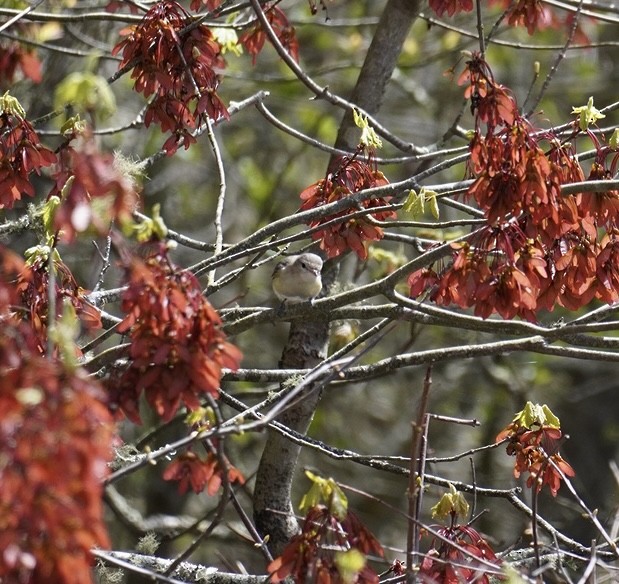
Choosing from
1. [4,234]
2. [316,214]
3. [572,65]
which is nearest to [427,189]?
[316,214]

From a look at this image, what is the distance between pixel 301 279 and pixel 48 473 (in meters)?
3.54

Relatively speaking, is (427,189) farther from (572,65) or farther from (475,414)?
(572,65)

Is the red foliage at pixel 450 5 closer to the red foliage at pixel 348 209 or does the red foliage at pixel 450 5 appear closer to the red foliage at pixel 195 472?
the red foliage at pixel 348 209

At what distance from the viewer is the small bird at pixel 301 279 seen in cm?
528

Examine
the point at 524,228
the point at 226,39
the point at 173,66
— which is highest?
the point at 226,39

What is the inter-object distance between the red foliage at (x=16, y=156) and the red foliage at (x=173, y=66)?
1.62ft

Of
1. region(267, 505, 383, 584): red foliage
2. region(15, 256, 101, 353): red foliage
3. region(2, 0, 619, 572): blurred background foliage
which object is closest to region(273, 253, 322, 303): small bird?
region(15, 256, 101, 353): red foliage

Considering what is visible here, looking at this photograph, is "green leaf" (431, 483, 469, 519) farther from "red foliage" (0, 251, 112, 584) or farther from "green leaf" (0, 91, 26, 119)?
"green leaf" (0, 91, 26, 119)

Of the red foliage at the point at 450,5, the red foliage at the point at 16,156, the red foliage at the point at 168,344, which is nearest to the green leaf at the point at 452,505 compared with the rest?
the red foliage at the point at 168,344

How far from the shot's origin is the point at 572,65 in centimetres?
1102

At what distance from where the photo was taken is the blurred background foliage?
8.89 metres

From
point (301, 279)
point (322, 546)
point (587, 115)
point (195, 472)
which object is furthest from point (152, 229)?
point (301, 279)

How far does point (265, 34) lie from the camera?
16.3 ft

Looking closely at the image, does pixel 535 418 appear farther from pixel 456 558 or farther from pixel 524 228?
pixel 524 228
